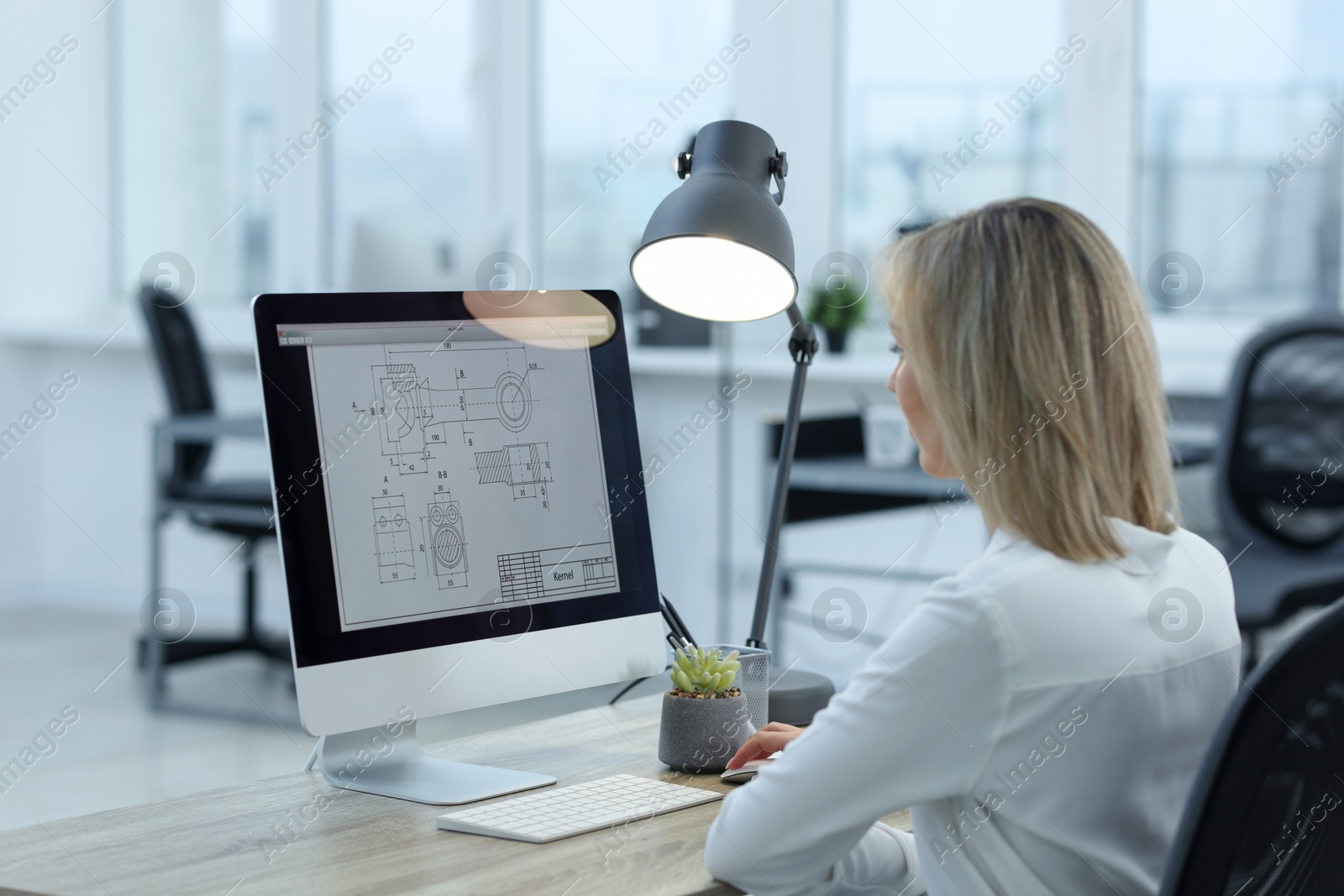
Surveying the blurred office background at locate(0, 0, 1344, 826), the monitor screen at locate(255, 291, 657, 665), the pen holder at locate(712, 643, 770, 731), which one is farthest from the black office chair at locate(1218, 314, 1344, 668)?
the monitor screen at locate(255, 291, 657, 665)

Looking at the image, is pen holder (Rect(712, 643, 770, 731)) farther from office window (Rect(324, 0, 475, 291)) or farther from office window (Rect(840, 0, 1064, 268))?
office window (Rect(324, 0, 475, 291))

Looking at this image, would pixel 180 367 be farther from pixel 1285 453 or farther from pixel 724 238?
pixel 724 238

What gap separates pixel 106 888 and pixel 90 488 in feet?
15.6

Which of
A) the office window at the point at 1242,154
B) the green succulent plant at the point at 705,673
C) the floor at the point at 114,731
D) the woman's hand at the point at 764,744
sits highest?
the office window at the point at 1242,154

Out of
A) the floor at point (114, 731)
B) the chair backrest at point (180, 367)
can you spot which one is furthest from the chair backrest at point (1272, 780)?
the chair backrest at point (180, 367)

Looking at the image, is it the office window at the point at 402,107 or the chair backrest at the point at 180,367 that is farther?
the office window at the point at 402,107

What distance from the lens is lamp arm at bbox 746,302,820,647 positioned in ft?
4.99

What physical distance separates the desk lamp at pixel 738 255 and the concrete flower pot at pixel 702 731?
0.17m

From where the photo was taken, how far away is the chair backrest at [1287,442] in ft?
10.1

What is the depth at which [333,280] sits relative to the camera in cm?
527

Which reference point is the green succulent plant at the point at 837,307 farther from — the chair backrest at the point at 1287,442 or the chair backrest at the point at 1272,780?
the chair backrest at the point at 1272,780

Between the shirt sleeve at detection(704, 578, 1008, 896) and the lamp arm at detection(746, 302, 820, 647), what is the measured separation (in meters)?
0.50

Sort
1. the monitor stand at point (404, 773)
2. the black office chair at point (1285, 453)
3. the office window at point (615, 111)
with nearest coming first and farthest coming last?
1. the monitor stand at point (404, 773)
2. the black office chair at point (1285, 453)
3. the office window at point (615, 111)

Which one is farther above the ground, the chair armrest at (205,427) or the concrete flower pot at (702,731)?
the chair armrest at (205,427)
